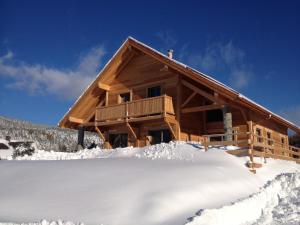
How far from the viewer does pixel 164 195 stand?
8070 mm

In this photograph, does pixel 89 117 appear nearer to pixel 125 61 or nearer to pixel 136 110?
pixel 125 61

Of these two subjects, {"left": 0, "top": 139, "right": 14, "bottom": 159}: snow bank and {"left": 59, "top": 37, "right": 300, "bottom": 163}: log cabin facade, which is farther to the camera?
{"left": 0, "top": 139, "right": 14, "bottom": 159}: snow bank

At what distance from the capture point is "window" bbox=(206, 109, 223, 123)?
20.1 metres

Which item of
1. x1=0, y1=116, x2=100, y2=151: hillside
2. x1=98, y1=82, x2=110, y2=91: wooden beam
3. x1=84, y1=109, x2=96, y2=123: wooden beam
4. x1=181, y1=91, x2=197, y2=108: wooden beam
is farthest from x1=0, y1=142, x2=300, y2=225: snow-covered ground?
x1=0, y1=116, x2=100, y2=151: hillside

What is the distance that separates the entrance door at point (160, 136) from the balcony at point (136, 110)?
137cm

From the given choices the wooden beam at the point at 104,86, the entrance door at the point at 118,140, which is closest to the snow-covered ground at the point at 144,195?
the entrance door at the point at 118,140

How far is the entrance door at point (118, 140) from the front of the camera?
23062mm

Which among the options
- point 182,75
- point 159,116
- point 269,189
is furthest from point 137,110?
point 269,189

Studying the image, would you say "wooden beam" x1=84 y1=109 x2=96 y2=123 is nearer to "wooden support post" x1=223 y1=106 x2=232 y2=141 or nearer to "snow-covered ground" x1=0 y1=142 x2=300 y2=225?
"wooden support post" x1=223 y1=106 x2=232 y2=141

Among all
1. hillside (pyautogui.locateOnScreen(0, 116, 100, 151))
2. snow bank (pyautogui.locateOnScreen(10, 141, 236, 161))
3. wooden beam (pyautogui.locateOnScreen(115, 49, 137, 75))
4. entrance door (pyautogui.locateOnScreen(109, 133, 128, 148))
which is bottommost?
snow bank (pyautogui.locateOnScreen(10, 141, 236, 161))

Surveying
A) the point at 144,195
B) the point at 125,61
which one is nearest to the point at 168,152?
the point at 144,195

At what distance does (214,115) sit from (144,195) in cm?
1314

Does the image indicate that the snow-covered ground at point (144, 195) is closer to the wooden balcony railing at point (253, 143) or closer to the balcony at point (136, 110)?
the wooden balcony railing at point (253, 143)

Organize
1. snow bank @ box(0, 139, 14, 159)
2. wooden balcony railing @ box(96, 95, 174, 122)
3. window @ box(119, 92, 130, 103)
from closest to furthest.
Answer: wooden balcony railing @ box(96, 95, 174, 122), window @ box(119, 92, 130, 103), snow bank @ box(0, 139, 14, 159)
